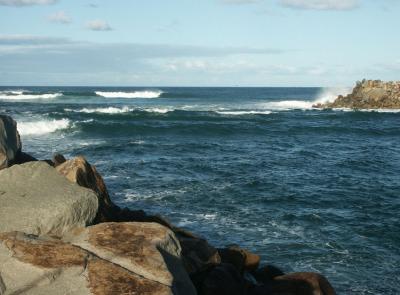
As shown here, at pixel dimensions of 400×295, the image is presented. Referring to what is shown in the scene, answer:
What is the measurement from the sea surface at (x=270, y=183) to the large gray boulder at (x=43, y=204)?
628 cm

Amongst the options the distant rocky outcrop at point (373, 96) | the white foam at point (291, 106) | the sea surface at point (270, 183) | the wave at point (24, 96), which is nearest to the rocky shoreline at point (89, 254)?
the sea surface at point (270, 183)

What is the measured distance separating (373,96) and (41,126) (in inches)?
1884

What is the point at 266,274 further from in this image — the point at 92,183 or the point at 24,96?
the point at 24,96

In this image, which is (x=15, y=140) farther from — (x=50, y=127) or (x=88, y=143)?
(x=50, y=127)

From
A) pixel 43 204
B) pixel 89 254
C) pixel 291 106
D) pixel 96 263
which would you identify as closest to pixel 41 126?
pixel 43 204

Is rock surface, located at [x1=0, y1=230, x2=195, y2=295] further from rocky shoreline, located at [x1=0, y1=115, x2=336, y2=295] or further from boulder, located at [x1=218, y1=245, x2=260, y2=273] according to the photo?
boulder, located at [x1=218, y1=245, x2=260, y2=273]

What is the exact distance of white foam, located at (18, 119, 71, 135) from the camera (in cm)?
4000

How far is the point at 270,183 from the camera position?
73.4 feet

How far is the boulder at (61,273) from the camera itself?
6422mm

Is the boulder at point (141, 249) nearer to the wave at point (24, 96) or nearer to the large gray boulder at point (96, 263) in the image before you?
the large gray boulder at point (96, 263)

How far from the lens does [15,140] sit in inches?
521

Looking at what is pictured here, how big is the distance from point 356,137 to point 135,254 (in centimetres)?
3635

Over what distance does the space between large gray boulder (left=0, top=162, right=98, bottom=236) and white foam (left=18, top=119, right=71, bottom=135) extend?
104ft

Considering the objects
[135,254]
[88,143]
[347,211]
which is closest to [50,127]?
[88,143]
